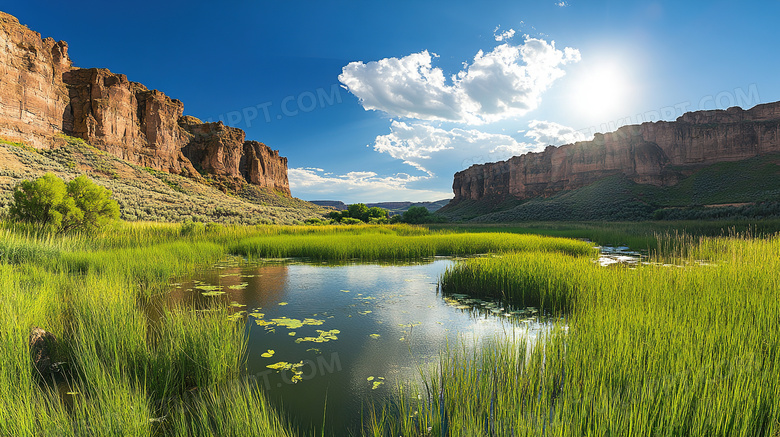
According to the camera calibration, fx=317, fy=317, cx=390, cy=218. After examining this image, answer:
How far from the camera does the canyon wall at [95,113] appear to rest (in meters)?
56.8

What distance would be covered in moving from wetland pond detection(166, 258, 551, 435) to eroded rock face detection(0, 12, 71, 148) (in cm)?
7646

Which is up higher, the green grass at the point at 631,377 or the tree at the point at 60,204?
the tree at the point at 60,204

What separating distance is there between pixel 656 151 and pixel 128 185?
11677 cm

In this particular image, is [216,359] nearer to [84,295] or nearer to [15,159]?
[84,295]

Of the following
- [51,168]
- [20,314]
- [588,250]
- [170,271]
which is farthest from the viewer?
[51,168]

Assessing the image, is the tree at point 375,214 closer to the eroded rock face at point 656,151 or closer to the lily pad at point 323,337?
the lily pad at point 323,337

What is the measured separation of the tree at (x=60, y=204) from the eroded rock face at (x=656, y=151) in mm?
100027

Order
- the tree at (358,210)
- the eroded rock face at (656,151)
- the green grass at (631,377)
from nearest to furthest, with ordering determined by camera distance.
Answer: the green grass at (631,377), the tree at (358,210), the eroded rock face at (656,151)

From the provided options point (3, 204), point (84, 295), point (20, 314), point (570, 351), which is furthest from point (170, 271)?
point (3, 204)

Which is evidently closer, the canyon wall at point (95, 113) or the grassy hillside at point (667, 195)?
the grassy hillside at point (667, 195)

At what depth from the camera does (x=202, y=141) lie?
101 m

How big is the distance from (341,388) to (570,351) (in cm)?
258

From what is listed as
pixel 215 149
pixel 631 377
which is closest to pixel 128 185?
pixel 215 149

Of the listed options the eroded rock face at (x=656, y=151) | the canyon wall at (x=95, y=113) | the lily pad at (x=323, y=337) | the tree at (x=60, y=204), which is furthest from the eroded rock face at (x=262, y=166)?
the lily pad at (x=323, y=337)
